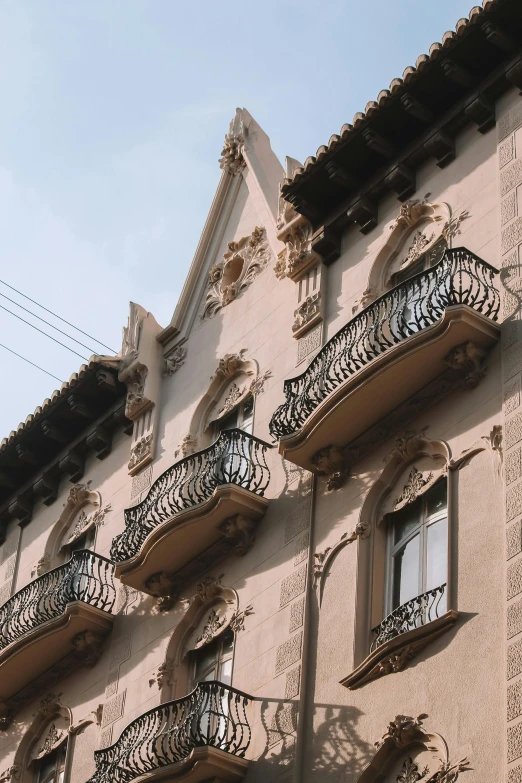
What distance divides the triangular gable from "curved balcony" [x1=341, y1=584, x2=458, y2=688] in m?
8.64

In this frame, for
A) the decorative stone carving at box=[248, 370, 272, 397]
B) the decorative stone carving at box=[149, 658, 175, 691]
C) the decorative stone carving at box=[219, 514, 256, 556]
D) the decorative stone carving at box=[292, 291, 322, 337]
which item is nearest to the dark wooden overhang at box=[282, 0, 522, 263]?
the decorative stone carving at box=[292, 291, 322, 337]

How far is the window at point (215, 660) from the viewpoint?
1938cm

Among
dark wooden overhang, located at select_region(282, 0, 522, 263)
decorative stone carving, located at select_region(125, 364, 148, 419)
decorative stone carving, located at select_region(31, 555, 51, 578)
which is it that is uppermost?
dark wooden overhang, located at select_region(282, 0, 522, 263)

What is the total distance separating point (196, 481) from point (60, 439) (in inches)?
237

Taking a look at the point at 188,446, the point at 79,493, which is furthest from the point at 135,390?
the point at 188,446

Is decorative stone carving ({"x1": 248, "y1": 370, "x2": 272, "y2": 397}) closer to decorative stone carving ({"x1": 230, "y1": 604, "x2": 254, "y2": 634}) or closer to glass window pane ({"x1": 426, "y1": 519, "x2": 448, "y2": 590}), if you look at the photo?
decorative stone carving ({"x1": 230, "y1": 604, "x2": 254, "y2": 634})

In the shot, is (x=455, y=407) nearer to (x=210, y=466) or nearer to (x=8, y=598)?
(x=210, y=466)

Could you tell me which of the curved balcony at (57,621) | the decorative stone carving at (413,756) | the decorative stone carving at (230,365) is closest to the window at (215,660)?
the curved balcony at (57,621)

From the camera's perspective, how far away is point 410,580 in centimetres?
1716

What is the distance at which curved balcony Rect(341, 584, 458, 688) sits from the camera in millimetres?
15703

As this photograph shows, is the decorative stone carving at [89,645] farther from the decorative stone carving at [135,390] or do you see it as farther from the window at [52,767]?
the decorative stone carving at [135,390]

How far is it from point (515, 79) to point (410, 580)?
20.9 feet

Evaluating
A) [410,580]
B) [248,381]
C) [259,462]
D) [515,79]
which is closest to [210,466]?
[259,462]

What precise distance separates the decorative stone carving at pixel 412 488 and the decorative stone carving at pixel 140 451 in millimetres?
6445
